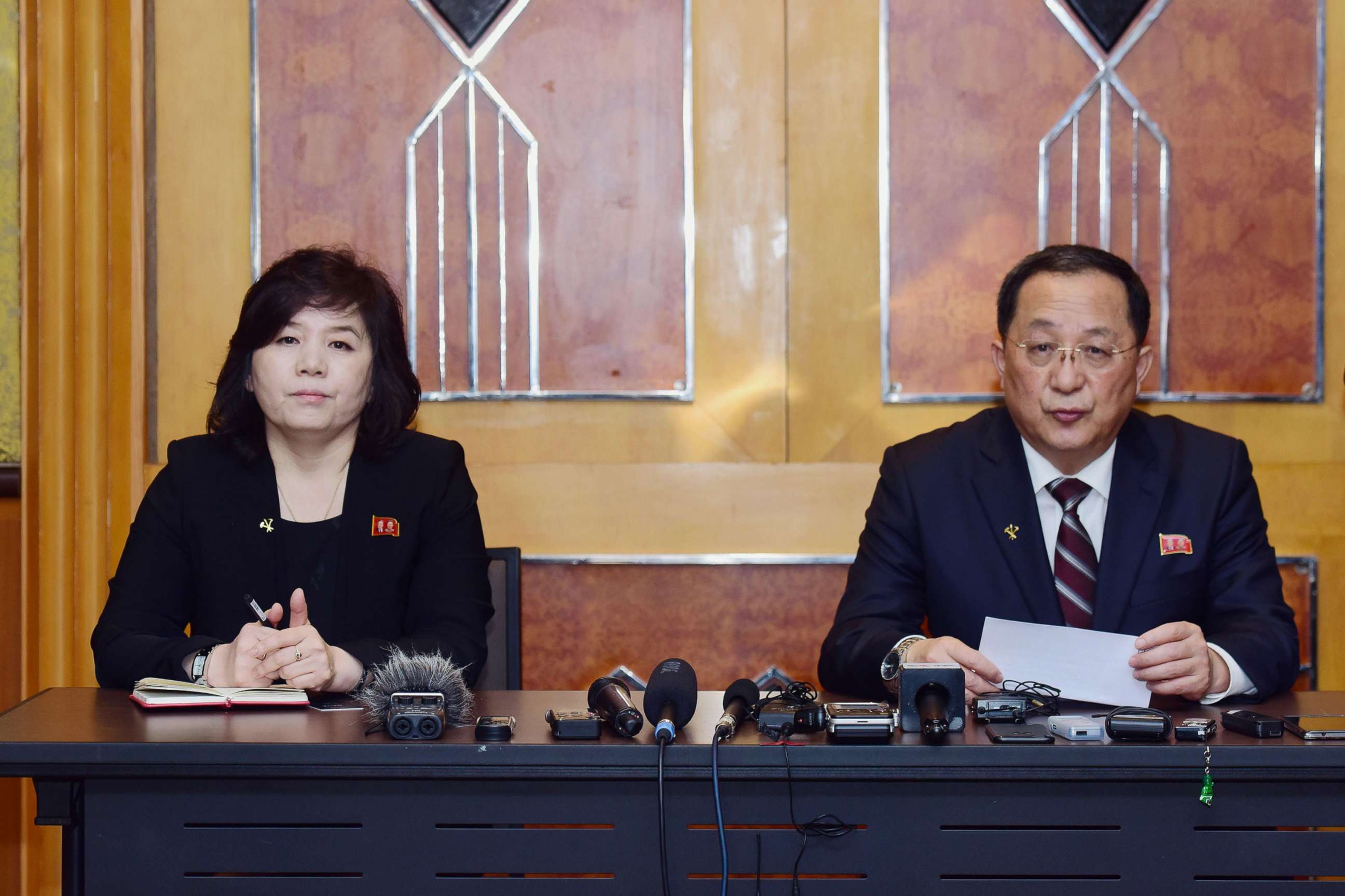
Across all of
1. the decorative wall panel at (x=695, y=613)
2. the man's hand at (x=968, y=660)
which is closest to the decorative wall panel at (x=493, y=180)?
the decorative wall panel at (x=695, y=613)

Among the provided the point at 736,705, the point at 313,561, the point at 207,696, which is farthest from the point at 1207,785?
the point at 313,561

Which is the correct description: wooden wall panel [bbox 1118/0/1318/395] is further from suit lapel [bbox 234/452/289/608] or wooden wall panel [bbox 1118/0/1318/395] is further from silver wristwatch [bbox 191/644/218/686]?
silver wristwatch [bbox 191/644/218/686]

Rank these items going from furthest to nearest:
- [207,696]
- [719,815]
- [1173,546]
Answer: [1173,546]
[207,696]
[719,815]

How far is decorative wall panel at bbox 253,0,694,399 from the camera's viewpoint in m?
2.78

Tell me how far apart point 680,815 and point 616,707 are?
0.15 metres

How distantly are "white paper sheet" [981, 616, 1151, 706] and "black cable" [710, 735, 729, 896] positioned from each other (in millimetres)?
499

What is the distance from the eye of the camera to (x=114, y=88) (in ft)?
9.21

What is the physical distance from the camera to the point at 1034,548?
207 cm

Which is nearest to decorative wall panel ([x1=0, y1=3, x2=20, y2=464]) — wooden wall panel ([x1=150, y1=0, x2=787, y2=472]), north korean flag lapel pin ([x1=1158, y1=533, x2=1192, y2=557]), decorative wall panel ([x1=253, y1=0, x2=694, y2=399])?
wooden wall panel ([x1=150, y1=0, x2=787, y2=472])

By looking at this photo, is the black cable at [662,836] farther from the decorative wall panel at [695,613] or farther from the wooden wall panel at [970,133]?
the wooden wall panel at [970,133]

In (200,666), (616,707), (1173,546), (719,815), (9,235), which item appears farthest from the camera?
(9,235)

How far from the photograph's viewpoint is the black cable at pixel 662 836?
51.8 inches

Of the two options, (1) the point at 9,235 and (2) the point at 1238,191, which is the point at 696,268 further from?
(1) the point at 9,235

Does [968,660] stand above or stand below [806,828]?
above
